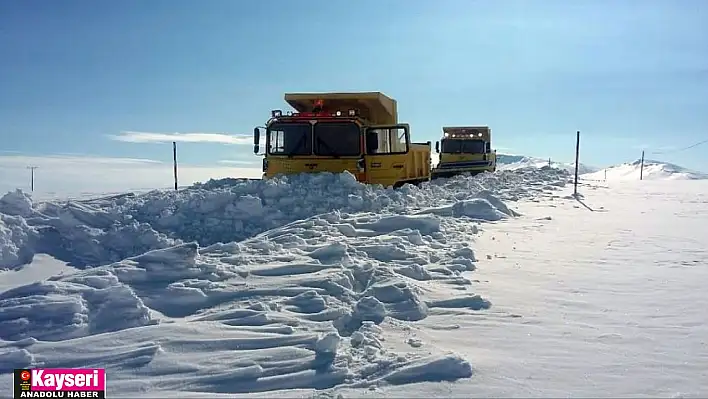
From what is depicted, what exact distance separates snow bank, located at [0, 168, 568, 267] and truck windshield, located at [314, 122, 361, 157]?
146 cm

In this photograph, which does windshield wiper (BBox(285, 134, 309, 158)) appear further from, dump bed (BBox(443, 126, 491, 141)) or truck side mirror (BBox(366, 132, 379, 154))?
dump bed (BBox(443, 126, 491, 141))

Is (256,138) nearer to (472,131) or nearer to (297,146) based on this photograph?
(297,146)

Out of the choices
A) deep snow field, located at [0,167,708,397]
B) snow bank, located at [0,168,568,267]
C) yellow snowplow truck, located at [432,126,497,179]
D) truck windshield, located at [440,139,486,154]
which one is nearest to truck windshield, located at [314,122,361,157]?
snow bank, located at [0,168,568,267]

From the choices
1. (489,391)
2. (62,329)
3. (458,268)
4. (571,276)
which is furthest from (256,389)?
(571,276)

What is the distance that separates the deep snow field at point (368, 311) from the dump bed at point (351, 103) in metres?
7.21

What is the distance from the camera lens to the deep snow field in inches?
148

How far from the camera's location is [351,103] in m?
16.5

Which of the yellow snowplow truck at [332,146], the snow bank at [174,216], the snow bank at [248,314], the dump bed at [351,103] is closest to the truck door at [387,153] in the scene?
the yellow snowplow truck at [332,146]

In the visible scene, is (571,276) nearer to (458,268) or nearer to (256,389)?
(458,268)

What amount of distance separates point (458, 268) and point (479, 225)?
371cm

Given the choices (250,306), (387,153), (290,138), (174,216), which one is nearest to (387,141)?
(387,153)

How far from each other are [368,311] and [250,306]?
106cm

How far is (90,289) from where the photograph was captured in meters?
4.96

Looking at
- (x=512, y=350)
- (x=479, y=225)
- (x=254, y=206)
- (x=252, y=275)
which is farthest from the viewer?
(x=254, y=206)
